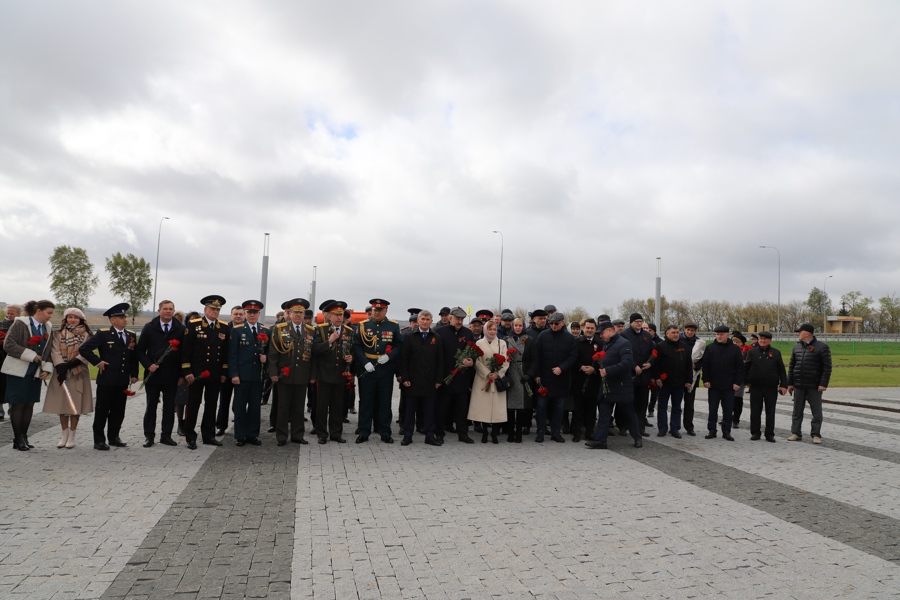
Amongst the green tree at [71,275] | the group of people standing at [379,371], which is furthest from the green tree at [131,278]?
the group of people standing at [379,371]

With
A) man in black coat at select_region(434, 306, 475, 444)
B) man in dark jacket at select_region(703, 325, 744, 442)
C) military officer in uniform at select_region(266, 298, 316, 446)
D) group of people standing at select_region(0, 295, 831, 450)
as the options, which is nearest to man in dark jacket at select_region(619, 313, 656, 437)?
group of people standing at select_region(0, 295, 831, 450)

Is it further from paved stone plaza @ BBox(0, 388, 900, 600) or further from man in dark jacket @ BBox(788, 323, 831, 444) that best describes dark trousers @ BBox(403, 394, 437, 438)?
man in dark jacket @ BBox(788, 323, 831, 444)

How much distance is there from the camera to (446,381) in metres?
10.4

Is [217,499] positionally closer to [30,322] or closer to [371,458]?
[371,458]

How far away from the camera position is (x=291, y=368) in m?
9.85

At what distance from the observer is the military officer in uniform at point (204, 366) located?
9438mm

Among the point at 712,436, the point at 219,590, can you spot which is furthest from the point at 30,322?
the point at 712,436

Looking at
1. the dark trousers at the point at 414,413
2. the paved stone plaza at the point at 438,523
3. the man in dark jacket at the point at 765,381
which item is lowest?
the paved stone plaza at the point at 438,523

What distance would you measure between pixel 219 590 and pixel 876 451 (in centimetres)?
1039

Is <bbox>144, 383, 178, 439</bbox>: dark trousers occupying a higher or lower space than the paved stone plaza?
higher

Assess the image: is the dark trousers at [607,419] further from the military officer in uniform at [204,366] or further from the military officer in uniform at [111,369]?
the military officer in uniform at [111,369]

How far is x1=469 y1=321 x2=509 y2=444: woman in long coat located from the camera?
411 inches

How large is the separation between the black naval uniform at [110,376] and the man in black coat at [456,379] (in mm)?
4624

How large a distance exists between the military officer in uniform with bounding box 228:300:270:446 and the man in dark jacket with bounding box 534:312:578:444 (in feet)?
14.3
